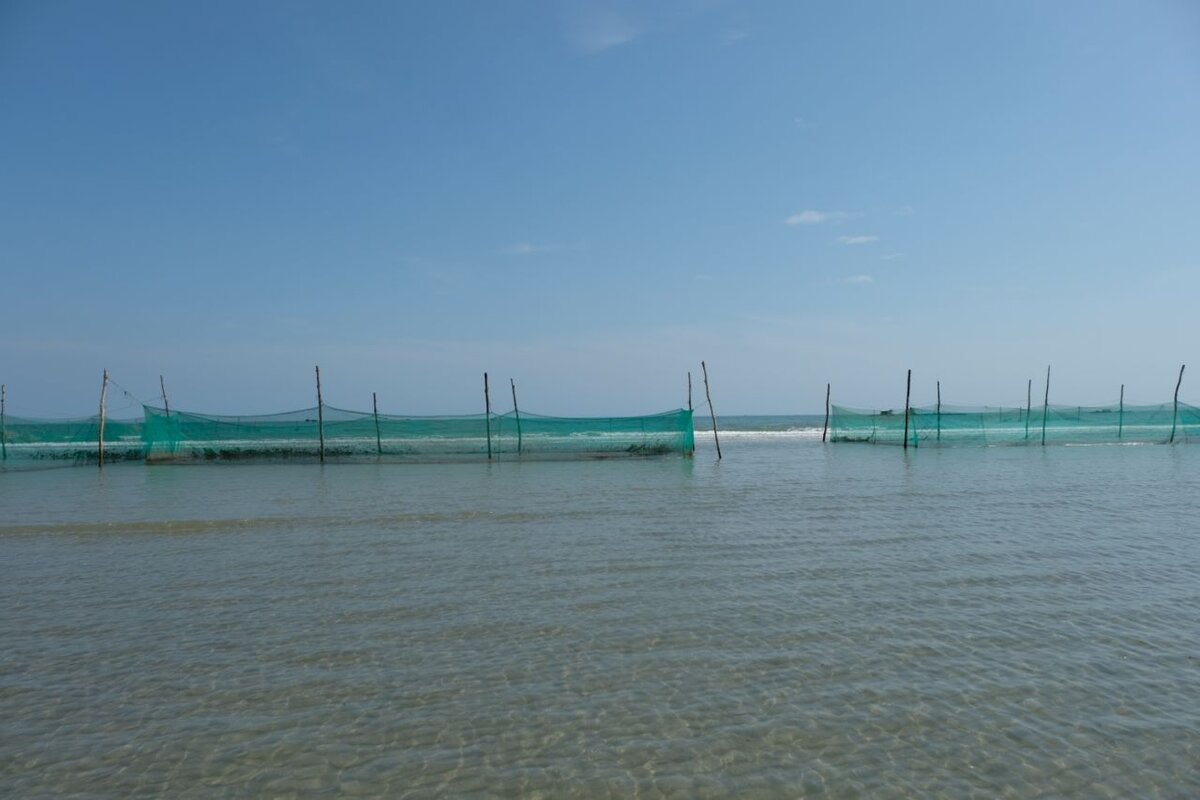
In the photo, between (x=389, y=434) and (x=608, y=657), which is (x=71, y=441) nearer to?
(x=389, y=434)

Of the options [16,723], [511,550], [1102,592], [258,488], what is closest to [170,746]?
[16,723]

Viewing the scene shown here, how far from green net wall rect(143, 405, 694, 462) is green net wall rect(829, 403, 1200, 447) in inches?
473

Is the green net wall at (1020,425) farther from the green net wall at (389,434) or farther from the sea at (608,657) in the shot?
the sea at (608,657)

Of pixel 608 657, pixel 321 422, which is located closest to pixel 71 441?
pixel 321 422

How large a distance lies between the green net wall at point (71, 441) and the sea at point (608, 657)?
1703cm

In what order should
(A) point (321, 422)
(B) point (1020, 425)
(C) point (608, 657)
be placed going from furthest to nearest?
(B) point (1020, 425) → (A) point (321, 422) → (C) point (608, 657)

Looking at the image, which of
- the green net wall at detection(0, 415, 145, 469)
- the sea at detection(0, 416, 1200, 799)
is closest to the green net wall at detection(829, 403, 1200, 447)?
the sea at detection(0, 416, 1200, 799)

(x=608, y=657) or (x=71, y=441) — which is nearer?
(x=608, y=657)

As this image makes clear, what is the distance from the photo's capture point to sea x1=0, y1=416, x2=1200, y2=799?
359 cm

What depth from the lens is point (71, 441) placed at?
26125mm

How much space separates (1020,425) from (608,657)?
35.7m

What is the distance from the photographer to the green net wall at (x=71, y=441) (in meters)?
25.0

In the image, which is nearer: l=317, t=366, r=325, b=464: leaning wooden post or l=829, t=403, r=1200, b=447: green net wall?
l=317, t=366, r=325, b=464: leaning wooden post

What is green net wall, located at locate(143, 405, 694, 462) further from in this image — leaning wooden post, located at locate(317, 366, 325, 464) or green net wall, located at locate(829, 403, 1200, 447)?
green net wall, located at locate(829, 403, 1200, 447)
